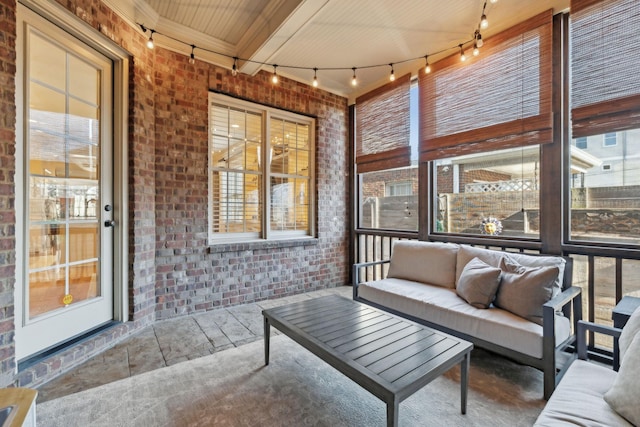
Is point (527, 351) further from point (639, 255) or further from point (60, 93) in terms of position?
point (60, 93)

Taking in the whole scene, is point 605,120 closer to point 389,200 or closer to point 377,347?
point 389,200

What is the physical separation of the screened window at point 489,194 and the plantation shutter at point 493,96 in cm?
17

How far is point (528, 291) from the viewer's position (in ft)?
6.93

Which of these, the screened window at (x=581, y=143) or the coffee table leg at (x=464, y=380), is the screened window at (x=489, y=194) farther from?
the coffee table leg at (x=464, y=380)

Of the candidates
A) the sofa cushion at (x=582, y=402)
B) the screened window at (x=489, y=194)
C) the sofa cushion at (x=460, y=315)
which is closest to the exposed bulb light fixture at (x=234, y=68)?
the screened window at (x=489, y=194)

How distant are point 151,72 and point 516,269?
388cm

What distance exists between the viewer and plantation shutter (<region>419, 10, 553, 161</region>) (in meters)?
2.62

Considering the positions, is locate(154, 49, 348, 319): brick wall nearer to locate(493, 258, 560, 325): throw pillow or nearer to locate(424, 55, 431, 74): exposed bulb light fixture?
locate(424, 55, 431, 74): exposed bulb light fixture

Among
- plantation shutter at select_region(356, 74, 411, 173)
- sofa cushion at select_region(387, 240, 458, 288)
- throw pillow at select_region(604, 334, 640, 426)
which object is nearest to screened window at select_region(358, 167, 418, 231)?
plantation shutter at select_region(356, 74, 411, 173)

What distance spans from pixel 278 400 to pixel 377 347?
74 centimetres

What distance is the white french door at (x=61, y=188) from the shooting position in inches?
79.4

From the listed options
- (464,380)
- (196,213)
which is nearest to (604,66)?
(464,380)

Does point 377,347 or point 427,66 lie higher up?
point 427,66

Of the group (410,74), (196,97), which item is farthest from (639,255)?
(196,97)
